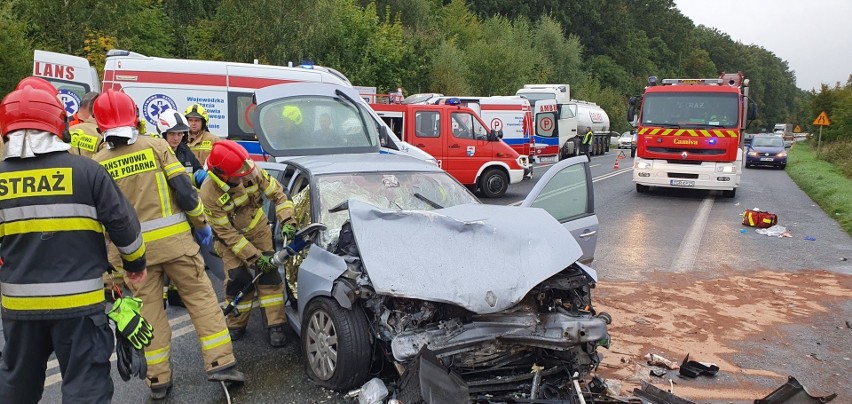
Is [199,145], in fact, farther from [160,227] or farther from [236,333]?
[160,227]

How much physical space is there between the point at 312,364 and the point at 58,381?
182 cm

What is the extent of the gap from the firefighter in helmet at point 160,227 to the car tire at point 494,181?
34.4 feet

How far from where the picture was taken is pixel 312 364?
13.1ft

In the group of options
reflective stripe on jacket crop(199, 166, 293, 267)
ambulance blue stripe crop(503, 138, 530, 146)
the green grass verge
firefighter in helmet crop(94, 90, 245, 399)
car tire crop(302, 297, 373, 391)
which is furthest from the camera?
ambulance blue stripe crop(503, 138, 530, 146)

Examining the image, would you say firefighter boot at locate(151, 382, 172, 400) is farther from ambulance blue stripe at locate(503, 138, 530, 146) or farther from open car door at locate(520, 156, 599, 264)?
ambulance blue stripe at locate(503, 138, 530, 146)

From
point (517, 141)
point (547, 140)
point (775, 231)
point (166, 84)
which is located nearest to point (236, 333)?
point (166, 84)

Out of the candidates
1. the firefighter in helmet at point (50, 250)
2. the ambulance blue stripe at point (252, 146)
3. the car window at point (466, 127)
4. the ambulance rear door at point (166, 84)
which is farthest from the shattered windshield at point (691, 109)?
the firefighter in helmet at point (50, 250)

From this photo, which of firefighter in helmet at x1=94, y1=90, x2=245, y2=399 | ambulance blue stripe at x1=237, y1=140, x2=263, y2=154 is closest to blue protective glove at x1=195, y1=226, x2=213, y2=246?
firefighter in helmet at x1=94, y1=90, x2=245, y2=399

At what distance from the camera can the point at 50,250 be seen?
2910 mm

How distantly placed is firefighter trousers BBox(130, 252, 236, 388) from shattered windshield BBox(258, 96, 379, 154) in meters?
2.64

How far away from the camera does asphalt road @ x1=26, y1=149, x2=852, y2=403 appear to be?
13.6 feet

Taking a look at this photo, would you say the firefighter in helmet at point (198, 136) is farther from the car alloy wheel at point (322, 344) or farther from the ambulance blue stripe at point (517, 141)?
the ambulance blue stripe at point (517, 141)

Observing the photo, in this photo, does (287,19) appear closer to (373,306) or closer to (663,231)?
(663,231)

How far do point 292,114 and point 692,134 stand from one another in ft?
33.4
